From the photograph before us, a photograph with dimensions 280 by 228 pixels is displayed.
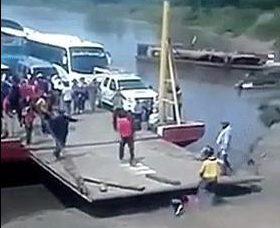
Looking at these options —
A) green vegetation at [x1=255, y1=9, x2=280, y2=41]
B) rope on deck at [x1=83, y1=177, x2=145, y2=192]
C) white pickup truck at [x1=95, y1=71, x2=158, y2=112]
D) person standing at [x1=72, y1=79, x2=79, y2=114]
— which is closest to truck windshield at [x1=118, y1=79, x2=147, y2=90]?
white pickup truck at [x1=95, y1=71, x2=158, y2=112]

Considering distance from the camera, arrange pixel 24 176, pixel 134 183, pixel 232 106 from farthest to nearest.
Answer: pixel 232 106 → pixel 134 183 → pixel 24 176

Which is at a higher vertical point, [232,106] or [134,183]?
[232,106]

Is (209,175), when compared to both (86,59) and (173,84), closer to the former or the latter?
(173,84)

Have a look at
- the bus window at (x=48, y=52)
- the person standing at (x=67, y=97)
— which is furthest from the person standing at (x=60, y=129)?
the bus window at (x=48, y=52)

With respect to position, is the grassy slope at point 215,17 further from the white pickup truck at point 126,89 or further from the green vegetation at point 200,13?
the white pickup truck at point 126,89

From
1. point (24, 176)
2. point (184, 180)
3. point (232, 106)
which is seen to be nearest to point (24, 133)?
point (24, 176)

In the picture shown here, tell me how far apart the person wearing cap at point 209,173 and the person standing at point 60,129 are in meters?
0.34

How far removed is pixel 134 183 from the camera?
1731mm

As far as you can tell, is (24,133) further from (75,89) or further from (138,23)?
(138,23)

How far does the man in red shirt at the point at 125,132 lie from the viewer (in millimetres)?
1756

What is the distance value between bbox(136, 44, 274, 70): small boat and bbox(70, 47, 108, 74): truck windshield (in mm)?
94

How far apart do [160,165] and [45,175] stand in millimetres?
298

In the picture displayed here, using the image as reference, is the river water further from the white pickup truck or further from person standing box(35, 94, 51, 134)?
person standing box(35, 94, 51, 134)

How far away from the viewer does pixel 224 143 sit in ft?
6.00
